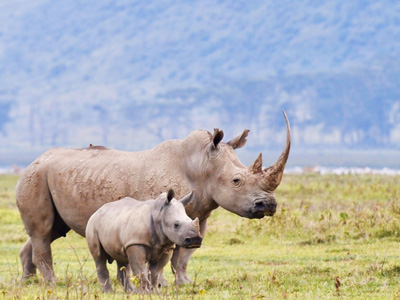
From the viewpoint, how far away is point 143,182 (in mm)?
11477

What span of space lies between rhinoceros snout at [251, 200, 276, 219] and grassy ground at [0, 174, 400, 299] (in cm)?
76

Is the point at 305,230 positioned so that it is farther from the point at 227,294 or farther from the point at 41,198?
the point at 227,294

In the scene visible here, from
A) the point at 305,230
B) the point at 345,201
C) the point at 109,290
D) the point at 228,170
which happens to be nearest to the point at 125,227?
the point at 109,290

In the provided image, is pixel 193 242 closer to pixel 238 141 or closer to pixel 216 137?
pixel 216 137

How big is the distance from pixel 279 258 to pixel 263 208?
3.71 m

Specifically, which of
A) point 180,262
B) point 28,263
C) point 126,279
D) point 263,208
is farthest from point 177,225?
point 28,263

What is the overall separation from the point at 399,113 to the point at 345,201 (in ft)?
587

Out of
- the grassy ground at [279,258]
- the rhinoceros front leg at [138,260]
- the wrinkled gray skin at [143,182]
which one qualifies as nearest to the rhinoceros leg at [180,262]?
the wrinkled gray skin at [143,182]

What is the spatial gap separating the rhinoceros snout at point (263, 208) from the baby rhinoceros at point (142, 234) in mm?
764

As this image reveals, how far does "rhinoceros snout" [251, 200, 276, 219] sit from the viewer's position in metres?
10.7

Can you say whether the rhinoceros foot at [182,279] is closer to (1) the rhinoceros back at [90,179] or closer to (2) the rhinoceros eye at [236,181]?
(1) the rhinoceros back at [90,179]

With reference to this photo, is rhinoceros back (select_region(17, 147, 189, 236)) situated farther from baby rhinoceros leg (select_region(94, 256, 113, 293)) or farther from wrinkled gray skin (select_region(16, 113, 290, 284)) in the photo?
baby rhinoceros leg (select_region(94, 256, 113, 293))

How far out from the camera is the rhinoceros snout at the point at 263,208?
1070 cm

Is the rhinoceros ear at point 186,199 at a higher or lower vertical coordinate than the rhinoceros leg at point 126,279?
higher
